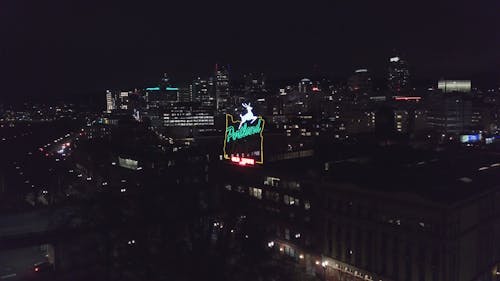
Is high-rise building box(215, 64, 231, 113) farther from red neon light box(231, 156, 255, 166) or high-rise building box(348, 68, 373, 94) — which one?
red neon light box(231, 156, 255, 166)

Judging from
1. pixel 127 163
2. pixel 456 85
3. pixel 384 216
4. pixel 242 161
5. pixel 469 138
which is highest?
pixel 456 85

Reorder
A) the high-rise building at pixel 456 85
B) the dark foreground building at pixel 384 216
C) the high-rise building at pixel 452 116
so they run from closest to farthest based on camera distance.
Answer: the dark foreground building at pixel 384 216 → the high-rise building at pixel 452 116 → the high-rise building at pixel 456 85

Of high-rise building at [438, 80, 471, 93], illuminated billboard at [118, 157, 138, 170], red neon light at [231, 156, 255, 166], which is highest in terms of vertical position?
high-rise building at [438, 80, 471, 93]

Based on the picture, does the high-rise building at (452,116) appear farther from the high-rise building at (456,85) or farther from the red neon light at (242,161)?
the red neon light at (242,161)

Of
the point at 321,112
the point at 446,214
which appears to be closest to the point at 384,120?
the point at 321,112

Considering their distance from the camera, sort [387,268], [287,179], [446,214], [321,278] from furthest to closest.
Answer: [287,179]
[321,278]
[387,268]
[446,214]

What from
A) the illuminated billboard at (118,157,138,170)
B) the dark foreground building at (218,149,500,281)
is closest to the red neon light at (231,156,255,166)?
the dark foreground building at (218,149,500,281)

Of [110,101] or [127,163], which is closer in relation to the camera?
[127,163]

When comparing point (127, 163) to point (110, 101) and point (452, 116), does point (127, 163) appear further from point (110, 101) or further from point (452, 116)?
point (110, 101)

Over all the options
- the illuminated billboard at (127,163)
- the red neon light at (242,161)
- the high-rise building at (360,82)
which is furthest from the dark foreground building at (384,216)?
the high-rise building at (360,82)

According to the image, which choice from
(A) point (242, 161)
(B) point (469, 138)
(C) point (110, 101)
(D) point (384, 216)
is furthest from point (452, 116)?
(C) point (110, 101)

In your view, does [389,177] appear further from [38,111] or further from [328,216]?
[38,111]
